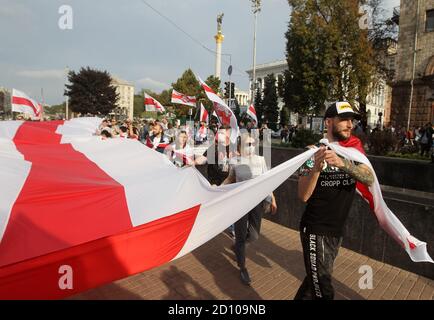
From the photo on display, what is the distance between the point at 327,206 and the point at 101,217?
179 centimetres

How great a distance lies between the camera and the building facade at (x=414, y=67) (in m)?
27.6

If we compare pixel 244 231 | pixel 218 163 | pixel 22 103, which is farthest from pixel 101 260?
pixel 22 103

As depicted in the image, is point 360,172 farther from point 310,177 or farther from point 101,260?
point 101,260

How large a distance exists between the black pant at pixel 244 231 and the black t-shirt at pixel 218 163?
6.08 feet

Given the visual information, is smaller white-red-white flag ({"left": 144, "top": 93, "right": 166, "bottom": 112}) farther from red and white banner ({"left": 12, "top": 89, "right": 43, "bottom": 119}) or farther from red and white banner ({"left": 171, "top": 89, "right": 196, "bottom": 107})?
red and white banner ({"left": 12, "top": 89, "right": 43, "bottom": 119})

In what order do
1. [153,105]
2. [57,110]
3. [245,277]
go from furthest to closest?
[57,110]
[153,105]
[245,277]

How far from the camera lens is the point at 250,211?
184 inches

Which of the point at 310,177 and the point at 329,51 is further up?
the point at 329,51

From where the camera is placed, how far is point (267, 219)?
7.14 metres

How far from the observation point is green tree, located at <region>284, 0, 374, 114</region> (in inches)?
1038

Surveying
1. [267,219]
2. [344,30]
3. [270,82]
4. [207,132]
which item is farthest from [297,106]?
[270,82]

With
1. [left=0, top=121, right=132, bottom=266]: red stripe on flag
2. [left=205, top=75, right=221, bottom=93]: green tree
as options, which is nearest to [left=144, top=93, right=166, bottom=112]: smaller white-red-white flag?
[left=0, top=121, right=132, bottom=266]: red stripe on flag

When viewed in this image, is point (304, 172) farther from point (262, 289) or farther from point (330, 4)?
point (330, 4)
